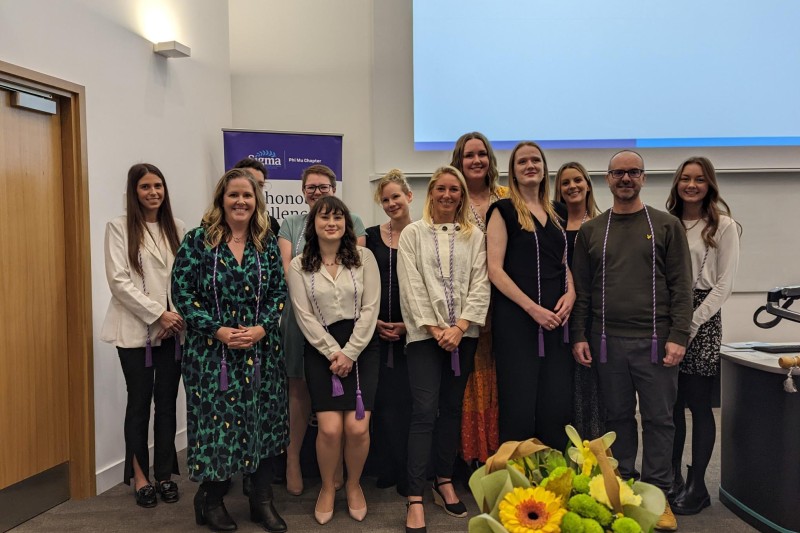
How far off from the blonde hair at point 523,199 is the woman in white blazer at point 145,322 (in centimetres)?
177

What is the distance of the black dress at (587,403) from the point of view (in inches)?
119

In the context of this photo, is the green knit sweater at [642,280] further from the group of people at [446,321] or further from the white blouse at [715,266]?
the white blouse at [715,266]

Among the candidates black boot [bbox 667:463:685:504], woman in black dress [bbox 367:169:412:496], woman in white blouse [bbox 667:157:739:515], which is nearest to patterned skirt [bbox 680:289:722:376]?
woman in white blouse [bbox 667:157:739:515]

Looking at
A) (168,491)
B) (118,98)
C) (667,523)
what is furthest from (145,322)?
(667,523)

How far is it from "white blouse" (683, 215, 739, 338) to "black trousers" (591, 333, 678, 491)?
0.98 feet

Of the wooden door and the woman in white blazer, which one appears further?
the woman in white blazer

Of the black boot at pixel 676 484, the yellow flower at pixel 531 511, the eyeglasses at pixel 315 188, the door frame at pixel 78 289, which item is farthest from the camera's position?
the eyeglasses at pixel 315 188

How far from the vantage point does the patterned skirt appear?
2771 mm

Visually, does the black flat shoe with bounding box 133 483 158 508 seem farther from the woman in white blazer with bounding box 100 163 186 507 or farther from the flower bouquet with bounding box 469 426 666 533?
the flower bouquet with bounding box 469 426 666 533

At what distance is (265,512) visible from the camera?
2.67 meters

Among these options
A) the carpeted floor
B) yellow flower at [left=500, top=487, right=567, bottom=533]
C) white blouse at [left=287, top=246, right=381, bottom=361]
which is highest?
white blouse at [left=287, top=246, right=381, bottom=361]

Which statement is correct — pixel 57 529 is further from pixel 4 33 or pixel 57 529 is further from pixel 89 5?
pixel 89 5

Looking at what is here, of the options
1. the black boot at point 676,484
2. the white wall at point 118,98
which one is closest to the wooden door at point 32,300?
the white wall at point 118,98

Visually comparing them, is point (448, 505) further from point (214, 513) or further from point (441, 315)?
point (214, 513)
